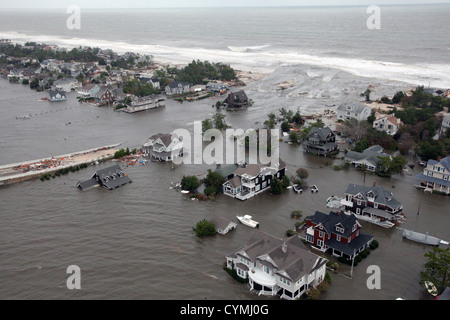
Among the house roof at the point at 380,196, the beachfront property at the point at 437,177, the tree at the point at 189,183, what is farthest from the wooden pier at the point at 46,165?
the beachfront property at the point at 437,177

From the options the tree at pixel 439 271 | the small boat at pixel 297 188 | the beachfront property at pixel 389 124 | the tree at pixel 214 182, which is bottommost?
the tree at pixel 439 271

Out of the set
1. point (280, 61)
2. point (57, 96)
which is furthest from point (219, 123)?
point (280, 61)

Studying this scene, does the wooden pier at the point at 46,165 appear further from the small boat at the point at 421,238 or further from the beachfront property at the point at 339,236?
the small boat at the point at 421,238

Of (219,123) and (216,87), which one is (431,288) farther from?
(216,87)

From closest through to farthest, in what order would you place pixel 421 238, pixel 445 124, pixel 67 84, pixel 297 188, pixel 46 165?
1. pixel 421 238
2. pixel 297 188
3. pixel 46 165
4. pixel 445 124
5. pixel 67 84

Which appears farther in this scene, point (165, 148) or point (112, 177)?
point (165, 148)

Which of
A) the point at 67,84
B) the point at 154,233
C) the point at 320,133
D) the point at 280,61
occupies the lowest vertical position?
the point at 154,233
